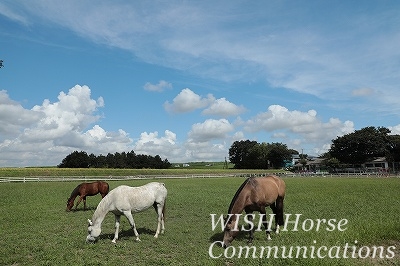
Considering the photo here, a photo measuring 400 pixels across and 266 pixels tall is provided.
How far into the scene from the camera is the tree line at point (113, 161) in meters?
103

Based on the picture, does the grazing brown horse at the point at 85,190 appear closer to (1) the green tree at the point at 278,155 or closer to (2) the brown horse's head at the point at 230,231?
(2) the brown horse's head at the point at 230,231

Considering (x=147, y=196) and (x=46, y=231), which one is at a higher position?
(x=147, y=196)

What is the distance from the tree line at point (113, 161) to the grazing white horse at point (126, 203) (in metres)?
94.4

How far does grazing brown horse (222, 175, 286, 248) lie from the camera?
364 inches

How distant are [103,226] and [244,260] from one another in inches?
290

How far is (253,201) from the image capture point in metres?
10.0

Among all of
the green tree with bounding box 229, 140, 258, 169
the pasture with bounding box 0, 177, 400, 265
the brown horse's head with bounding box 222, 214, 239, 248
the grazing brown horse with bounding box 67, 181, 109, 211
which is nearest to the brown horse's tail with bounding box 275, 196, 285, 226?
the pasture with bounding box 0, 177, 400, 265

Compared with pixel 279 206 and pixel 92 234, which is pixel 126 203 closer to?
pixel 92 234

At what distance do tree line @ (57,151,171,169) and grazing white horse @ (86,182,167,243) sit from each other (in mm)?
94428

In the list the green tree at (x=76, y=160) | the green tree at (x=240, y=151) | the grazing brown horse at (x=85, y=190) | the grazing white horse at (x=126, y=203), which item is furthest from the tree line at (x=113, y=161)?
the grazing white horse at (x=126, y=203)

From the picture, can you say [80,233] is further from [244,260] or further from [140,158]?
[140,158]

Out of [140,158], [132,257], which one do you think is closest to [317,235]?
[132,257]

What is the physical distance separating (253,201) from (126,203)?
425cm

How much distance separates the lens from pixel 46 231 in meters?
12.5
